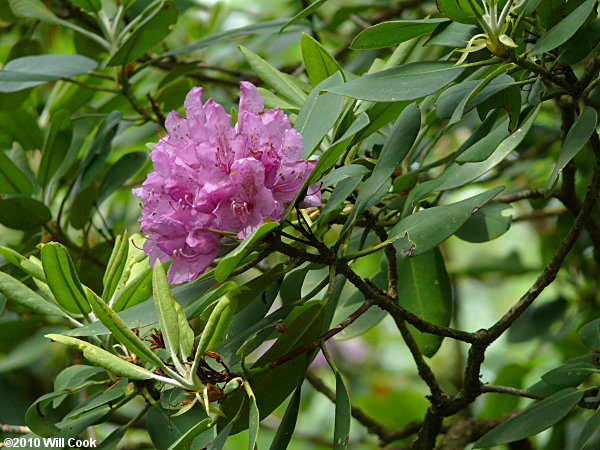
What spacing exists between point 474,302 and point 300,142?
2.97 meters

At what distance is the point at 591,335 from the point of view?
117 cm

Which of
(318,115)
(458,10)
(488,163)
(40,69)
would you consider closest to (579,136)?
(488,163)

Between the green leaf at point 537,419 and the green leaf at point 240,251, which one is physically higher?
the green leaf at point 240,251

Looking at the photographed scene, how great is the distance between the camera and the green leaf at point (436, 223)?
910 mm

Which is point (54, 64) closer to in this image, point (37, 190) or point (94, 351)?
point (37, 190)

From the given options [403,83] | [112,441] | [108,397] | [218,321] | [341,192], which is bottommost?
[112,441]

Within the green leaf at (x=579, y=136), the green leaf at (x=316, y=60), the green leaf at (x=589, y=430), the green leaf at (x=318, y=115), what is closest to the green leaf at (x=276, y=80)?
the green leaf at (x=316, y=60)

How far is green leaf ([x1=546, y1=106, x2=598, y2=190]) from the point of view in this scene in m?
0.91

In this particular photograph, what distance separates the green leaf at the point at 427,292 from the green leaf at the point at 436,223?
45cm

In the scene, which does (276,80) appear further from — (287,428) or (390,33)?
(287,428)

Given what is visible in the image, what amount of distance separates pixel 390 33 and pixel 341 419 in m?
0.48

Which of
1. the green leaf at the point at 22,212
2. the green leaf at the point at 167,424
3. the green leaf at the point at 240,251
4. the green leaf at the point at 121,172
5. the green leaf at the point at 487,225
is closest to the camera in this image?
the green leaf at the point at 240,251

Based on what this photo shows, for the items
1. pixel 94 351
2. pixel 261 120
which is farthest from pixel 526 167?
pixel 94 351

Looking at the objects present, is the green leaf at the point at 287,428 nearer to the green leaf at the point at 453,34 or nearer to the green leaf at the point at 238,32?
the green leaf at the point at 453,34
